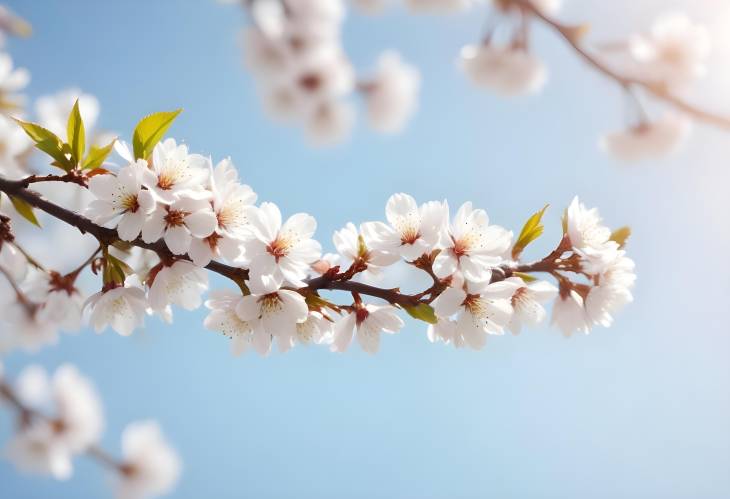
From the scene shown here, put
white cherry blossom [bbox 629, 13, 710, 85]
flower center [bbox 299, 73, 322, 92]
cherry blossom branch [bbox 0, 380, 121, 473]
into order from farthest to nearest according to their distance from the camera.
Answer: flower center [bbox 299, 73, 322, 92]
white cherry blossom [bbox 629, 13, 710, 85]
cherry blossom branch [bbox 0, 380, 121, 473]

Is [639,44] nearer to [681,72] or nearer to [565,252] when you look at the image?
[681,72]

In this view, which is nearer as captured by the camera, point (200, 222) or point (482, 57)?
point (200, 222)

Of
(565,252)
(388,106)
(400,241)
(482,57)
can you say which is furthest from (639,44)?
(400,241)

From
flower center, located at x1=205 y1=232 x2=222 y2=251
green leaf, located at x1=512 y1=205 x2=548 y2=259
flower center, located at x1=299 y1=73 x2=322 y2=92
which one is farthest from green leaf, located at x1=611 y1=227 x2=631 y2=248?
flower center, located at x1=299 y1=73 x2=322 y2=92

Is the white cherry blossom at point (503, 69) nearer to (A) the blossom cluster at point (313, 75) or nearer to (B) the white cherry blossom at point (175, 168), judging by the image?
(A) the blossom cluster at point (313, 75)

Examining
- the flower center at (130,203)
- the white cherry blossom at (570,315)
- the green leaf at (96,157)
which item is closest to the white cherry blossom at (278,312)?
the flower center at (130,203)

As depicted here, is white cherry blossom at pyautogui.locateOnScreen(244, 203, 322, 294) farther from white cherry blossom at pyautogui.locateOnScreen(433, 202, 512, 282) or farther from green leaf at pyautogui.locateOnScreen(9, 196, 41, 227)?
green leaf at pyautogui.locateOnScreen(9, 196, 41, 227)
